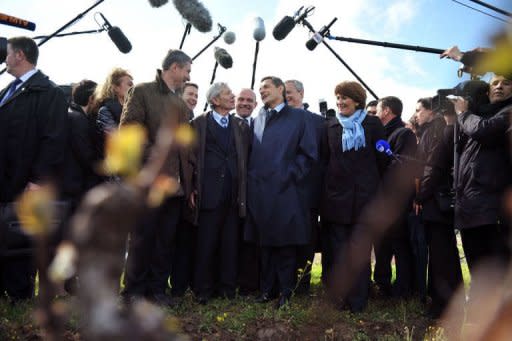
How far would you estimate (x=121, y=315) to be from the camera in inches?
14.2

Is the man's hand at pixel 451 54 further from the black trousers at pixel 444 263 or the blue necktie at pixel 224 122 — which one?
the blue necktie at pixel 224 122

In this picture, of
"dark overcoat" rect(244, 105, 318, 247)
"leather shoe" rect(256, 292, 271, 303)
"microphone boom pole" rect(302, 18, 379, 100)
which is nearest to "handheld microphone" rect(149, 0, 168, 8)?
"microphone boom pole" rect(302, 18, 379, 100)

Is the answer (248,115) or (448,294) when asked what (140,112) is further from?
(448,294)

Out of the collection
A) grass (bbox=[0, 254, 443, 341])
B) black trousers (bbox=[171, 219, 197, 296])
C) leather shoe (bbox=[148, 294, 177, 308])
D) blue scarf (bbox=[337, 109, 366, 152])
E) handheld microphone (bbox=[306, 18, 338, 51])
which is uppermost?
handheld microphone (bbox=[306, 18, 338, 51])

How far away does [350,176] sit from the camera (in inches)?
180

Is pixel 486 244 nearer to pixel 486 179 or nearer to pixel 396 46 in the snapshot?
pixel 486 179

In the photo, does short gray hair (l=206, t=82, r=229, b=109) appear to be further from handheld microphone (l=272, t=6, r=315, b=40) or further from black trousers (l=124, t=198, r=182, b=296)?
handheld microphone (l=272, t=6, r=315, b=40)

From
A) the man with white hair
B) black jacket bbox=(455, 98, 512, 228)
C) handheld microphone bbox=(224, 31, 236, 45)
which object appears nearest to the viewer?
black jacket bbox=(455, 98, 512, 228)

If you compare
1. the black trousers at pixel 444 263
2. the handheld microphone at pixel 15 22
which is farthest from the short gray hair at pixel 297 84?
the handheld microphone at pixel 15 22

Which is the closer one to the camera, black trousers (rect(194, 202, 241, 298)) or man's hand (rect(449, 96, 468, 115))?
man's hand (rect(449, 96, 468, 115))

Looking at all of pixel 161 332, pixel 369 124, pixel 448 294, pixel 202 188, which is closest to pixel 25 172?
pixel 202 188

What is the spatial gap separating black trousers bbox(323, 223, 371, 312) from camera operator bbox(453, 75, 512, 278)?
1067 mm

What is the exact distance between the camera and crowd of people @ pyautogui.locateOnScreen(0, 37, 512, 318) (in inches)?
152

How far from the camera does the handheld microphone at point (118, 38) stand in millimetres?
6588
